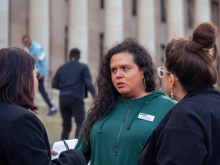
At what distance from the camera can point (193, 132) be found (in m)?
1.97

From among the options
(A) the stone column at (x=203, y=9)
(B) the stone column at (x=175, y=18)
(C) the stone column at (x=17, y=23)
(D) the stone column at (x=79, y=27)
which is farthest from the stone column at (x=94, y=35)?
(A) the stone column at (x=203, y=9)

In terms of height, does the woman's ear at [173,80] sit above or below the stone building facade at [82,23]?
below

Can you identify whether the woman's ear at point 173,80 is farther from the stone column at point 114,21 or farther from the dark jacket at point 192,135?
the stone column at point 114,21

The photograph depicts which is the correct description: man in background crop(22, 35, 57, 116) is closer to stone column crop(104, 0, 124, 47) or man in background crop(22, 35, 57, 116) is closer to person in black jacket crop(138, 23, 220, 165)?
person in black jacket crop(138, 23, 220, 165)

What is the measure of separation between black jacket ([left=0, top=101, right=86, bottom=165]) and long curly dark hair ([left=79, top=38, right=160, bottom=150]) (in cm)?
125

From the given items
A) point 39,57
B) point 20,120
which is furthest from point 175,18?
point 20,120

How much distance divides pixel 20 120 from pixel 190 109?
4.02ft

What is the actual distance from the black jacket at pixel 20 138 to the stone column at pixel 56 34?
16.5 meters

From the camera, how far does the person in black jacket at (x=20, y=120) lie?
202cm

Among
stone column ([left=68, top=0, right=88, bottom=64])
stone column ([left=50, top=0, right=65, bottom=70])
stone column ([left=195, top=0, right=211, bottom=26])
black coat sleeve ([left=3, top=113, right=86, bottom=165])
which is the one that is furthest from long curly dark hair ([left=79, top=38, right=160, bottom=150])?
stone column ([left=195, top=0, right=211, bottom=26])

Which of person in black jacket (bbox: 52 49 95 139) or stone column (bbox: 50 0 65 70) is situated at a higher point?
stone column (bbox: 50 0 65 70)

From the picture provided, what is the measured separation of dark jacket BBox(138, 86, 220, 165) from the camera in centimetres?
196

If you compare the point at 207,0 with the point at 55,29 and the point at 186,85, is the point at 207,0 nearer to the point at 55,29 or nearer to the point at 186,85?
the point at 55,29

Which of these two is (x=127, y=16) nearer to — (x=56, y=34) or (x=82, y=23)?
(x=82, y=23)
